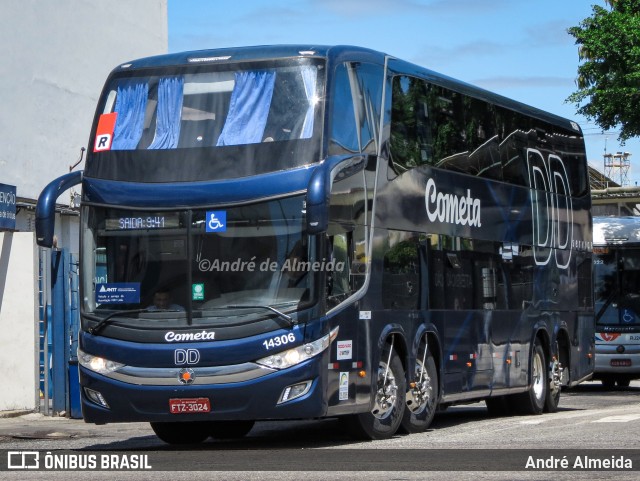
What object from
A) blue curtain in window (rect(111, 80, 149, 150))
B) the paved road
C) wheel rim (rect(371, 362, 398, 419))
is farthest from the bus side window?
blue curtain in window (rect(111, 80, 149, 150))

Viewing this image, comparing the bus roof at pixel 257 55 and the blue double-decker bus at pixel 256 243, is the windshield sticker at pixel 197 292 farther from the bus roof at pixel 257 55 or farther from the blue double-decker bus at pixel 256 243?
the bus roof at pixel 257 55

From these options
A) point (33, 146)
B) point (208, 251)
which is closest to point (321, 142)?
point (208, 251)

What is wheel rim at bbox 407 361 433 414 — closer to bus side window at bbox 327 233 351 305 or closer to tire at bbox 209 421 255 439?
tire at bbox 209 421 255 439

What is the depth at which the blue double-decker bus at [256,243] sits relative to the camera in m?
14.2

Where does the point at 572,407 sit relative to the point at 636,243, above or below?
below

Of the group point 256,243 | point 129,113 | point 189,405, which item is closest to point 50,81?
point 129,113

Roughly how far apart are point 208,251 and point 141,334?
43.2 inches

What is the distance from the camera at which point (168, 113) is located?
15.0 meters

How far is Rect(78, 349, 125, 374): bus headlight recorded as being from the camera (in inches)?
574

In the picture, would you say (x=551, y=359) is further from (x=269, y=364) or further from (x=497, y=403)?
(x=269, y=364)

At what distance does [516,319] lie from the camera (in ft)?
66.6

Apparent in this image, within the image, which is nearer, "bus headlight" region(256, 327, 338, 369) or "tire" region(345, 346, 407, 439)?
"bus headlight" region(256, 327, 338, 369)

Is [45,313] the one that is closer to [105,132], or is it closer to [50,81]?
[105,132]

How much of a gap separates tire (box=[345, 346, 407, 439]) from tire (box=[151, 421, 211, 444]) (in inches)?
87.5
